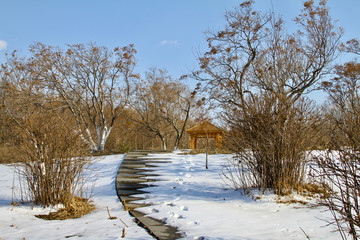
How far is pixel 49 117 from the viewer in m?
4.73

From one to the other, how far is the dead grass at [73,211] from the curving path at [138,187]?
63 cm

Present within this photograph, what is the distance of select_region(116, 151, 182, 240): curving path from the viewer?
10.9 feet

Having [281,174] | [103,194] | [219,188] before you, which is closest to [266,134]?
[281,174]

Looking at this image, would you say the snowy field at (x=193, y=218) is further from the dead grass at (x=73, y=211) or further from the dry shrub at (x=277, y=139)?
the dry shrub at (x=277, y=139)

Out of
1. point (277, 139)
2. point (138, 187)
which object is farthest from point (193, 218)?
point (138, 187)

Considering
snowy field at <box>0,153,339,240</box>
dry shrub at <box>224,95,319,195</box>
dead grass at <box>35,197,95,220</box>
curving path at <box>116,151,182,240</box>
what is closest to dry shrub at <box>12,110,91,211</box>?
dead grass at <box>35,197,95,220</box>

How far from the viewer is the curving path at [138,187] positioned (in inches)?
131

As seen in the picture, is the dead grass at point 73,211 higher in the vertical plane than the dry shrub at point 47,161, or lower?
lower

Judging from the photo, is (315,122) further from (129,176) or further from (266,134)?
(129,176)

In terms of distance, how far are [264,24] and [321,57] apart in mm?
2855

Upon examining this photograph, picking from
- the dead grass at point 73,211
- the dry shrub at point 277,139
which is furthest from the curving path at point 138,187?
the dry shrub at point 277,139

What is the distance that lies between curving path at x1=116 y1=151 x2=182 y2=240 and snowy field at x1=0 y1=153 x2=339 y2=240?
4.9 inches

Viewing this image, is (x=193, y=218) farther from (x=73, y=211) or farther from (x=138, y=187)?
(x=138, y=187)

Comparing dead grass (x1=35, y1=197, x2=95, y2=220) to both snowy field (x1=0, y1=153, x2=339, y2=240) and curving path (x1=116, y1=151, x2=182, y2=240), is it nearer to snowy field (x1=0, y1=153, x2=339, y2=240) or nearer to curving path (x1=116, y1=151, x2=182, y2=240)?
snowy field (x1=0, y1=153, x2=339, y2=240)
